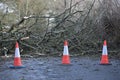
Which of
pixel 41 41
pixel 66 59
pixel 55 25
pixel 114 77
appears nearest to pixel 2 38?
pixel 41 41

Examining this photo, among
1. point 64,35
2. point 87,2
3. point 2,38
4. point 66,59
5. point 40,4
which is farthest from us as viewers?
point 40,4

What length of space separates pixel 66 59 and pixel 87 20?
538cm

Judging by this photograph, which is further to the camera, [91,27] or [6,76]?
[91,27]

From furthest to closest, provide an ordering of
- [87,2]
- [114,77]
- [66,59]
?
1. [87,2]
2. [66,59]
3. [114,77]

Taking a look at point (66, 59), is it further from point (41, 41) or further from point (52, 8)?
point (52, 8)

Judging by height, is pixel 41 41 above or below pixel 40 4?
below

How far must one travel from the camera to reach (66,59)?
34.3 ft

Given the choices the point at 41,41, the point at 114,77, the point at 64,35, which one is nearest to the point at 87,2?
the point at 64,35

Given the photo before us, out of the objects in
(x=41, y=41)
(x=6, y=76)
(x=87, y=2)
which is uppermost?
(x=87, y=2)

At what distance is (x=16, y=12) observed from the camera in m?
17.8

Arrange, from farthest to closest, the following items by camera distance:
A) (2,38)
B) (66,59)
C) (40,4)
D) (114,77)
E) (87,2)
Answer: (40,4) → (87,2) → (2,38) → (66,59) → (114,77)

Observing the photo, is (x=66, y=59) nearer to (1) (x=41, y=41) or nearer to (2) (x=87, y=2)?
(1) (x=41, y=41)

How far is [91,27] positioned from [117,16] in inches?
54.6

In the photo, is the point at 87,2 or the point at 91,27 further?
the point at 87,2
